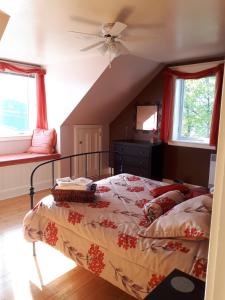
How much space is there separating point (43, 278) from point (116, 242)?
90 centimetres

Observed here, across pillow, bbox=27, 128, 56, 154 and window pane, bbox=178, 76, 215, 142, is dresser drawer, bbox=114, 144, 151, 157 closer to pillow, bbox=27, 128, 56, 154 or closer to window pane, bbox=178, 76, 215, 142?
window pane, bbox=178, 76, 215, 142

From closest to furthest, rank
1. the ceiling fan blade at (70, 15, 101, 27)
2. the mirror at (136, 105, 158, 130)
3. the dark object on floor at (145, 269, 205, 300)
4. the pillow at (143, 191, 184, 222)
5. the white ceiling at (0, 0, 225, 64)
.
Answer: the dark object on floor at (145, 269, 205, 300) < the pillow at (143, 191, 184, 222) < the white ceiling at (0, 0, 225, 64) < the ceiling fan blade at (70, 15, 101, 27) < the mirror at (136, 105, 158, 130)

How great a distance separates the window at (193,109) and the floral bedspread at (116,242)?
2.38m

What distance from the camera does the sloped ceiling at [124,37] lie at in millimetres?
2094

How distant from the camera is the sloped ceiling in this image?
2.09 meters

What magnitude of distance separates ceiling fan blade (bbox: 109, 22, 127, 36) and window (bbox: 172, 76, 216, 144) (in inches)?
87.8

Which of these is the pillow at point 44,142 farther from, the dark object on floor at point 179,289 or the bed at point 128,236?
the dark object on floor at point 179,289

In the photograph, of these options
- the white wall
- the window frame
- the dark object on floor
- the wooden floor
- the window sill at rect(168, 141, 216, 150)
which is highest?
the window frame

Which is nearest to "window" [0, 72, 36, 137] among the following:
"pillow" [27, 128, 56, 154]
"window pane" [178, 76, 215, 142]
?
"pillow" [27, 128, 56, 154]

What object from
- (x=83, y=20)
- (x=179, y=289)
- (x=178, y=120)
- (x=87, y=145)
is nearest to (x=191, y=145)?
(x=178, y=120)

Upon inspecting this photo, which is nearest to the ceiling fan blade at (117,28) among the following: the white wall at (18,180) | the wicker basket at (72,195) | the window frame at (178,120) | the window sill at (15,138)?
the wicker basket at (72,195)

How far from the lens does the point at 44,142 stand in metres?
4.45

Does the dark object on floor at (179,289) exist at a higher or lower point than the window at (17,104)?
lower

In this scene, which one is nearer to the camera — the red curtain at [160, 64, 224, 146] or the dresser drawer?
the red curtain at [160, 64, 224, 146]
